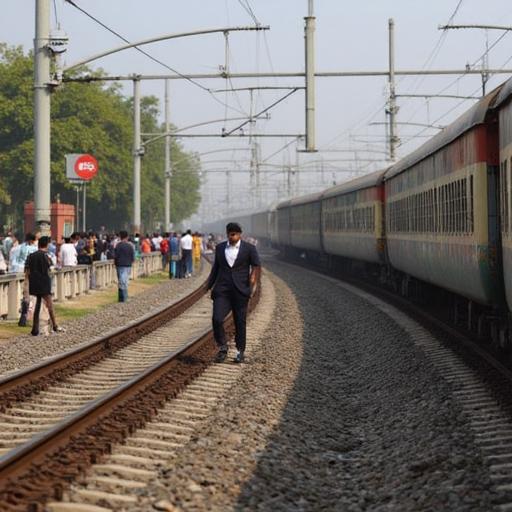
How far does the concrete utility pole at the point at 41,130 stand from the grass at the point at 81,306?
224 centimetres

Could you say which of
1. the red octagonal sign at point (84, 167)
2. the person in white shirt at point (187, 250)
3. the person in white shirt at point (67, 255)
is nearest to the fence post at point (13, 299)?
the person in white shirt at point (67, 255)

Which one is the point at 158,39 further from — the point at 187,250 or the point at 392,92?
the point at 187,250

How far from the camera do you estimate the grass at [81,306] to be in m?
20.2

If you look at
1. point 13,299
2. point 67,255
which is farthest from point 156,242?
point 13,299

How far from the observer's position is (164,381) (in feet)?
40.5

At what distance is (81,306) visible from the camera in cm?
2667

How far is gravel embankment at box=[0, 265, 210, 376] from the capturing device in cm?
1581

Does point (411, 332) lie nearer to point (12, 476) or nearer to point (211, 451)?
point (211, 451)

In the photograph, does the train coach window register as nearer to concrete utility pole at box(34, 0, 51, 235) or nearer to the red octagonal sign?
concrete utility pole at box(34, 0, 51, 235)

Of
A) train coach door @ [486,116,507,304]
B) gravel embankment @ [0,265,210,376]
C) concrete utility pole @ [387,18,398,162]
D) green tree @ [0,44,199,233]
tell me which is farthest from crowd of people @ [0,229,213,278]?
green tree @ [0,44,199,233]

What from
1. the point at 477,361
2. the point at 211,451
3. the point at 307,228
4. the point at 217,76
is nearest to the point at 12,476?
the point at 211,451

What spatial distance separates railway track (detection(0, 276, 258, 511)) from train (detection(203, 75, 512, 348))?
11.8 ft

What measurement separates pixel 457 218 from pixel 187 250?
27141mm

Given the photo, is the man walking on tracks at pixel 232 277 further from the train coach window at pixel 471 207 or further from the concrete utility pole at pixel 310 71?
the concrete utility pole at pixel 310 71
